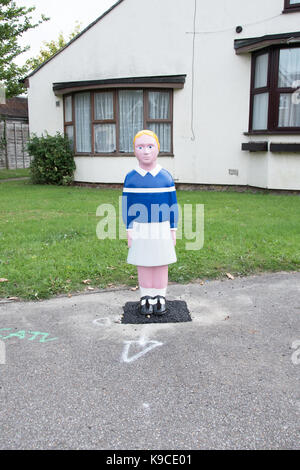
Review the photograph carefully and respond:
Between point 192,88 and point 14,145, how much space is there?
15.7m

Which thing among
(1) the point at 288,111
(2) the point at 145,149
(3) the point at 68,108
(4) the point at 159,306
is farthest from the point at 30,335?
(3) the point at 68,108

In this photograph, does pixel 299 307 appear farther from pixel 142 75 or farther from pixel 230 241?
pixel 142 75

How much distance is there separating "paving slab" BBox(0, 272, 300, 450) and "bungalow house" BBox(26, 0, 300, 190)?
25.4ft

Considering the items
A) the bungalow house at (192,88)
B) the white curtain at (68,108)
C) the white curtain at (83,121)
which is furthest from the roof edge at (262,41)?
the white curtain at (68,108)

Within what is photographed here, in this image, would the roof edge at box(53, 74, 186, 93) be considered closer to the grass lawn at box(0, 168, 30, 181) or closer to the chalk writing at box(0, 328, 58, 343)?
the grass lawn at box(0, 168, 30, 181)

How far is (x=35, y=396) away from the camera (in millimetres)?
2920

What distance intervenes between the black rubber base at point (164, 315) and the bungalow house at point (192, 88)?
7.73 metres

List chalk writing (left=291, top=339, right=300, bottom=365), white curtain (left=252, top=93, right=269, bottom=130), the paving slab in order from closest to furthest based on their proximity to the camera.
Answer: the paving slab → chalk writing (left=291, top=339, right=300, bottom=365) → white curtain (left=252, top=93, right=269, bottom=130)

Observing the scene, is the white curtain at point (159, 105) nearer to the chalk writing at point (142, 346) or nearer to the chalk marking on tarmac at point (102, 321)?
the chalk marking on tarmac at point (102, 321)

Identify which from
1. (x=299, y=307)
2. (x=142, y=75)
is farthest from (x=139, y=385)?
(x=142, y=75)

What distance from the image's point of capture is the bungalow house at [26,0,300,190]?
36.3 ft

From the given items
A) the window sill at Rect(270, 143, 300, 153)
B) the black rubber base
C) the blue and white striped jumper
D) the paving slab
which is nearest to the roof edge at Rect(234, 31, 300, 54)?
the window sill at Rect(270, 143, 300, 153)

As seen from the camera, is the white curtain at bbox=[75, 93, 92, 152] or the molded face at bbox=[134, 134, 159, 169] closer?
the molded face at bbox=[134, 134, 159, 169]

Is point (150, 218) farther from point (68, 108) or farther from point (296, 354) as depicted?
point (68, 108)
